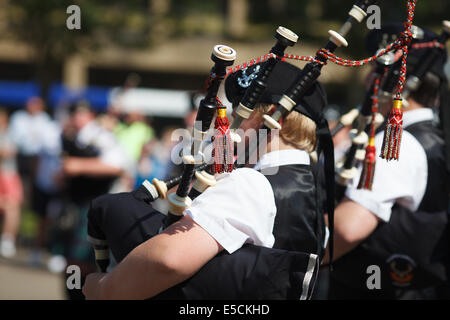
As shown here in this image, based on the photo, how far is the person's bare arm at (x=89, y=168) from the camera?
21.3ft

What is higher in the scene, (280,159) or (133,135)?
(280,159)

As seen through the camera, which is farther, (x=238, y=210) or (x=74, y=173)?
(x=74, y=173)

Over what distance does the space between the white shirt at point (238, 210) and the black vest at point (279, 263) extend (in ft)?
0.12

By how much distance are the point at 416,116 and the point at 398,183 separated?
0.39m

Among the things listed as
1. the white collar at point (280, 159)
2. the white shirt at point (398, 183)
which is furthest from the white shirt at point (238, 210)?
the white shirt at point (398, 183)

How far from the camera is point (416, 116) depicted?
2.74m

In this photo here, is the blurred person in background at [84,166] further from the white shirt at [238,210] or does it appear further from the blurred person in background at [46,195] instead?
the white shirt at [238,210]

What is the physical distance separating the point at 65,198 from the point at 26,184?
4.58m

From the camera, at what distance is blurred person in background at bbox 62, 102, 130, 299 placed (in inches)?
256

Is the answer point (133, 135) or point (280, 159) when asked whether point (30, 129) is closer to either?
point (133, 135)

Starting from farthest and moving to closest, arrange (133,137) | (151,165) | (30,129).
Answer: (30,129) < (133,137) < (151,165)

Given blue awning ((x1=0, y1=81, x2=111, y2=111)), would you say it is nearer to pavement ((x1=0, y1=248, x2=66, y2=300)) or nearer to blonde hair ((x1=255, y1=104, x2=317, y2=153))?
pavement ((x1=0, y1=248, x2=66, y2=300))

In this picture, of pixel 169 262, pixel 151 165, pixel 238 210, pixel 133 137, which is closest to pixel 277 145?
pixel 238 210

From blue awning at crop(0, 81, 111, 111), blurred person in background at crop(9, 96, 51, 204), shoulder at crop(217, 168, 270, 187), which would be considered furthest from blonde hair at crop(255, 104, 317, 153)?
blue awning at crop(0, 81, 111, 111)
